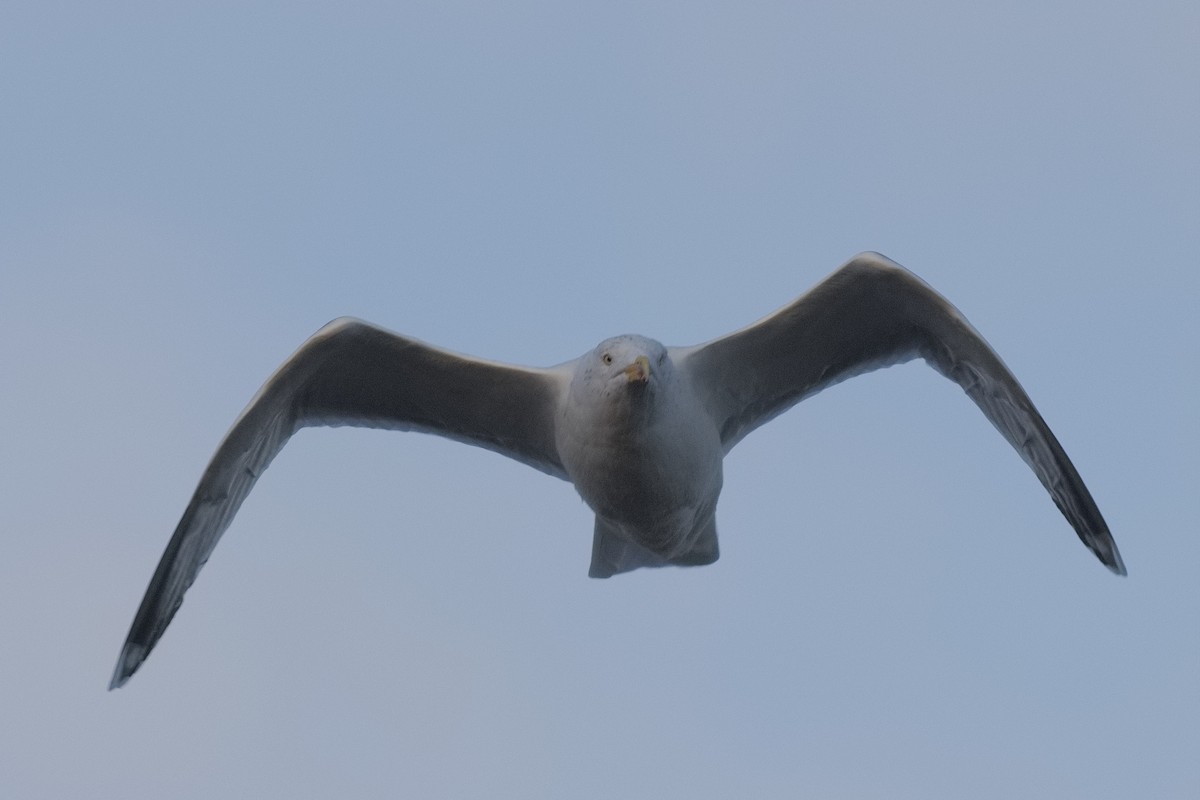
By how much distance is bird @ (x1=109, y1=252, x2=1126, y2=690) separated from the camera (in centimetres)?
912

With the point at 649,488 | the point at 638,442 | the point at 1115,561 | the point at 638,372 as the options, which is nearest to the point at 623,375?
the point at 638,372

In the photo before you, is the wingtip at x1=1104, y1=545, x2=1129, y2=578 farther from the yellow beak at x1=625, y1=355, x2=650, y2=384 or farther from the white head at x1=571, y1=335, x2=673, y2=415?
the yellow beak at x1=625, y1=355, x2=650, y2=384

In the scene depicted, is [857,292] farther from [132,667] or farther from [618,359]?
[132,667]

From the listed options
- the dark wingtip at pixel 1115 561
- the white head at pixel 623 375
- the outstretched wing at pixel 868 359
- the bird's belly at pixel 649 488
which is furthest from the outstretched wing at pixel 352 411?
the dark wingtip at pixel 1115 561

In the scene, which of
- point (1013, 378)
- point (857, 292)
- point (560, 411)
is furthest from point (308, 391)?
point (1013, 378)

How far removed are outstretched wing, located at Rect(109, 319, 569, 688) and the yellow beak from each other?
89 centimetres

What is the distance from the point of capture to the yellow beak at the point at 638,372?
8.76 m

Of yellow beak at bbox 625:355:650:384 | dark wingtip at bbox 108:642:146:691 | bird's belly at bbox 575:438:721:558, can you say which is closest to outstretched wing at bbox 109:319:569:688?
dark wingtip at bbox 108:642:146:691

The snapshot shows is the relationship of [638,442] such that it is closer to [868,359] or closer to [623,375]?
[623,375]

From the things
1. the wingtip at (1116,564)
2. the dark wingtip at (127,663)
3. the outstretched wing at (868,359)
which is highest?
the outstretched wing at (868,359)

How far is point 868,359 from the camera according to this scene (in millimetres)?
10133

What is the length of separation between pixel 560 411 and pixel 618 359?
67cm

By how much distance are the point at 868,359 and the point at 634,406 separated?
188 cm

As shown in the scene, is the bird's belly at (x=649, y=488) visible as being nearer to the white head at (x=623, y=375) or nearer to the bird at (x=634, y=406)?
the bird at (x=634, y=406)
